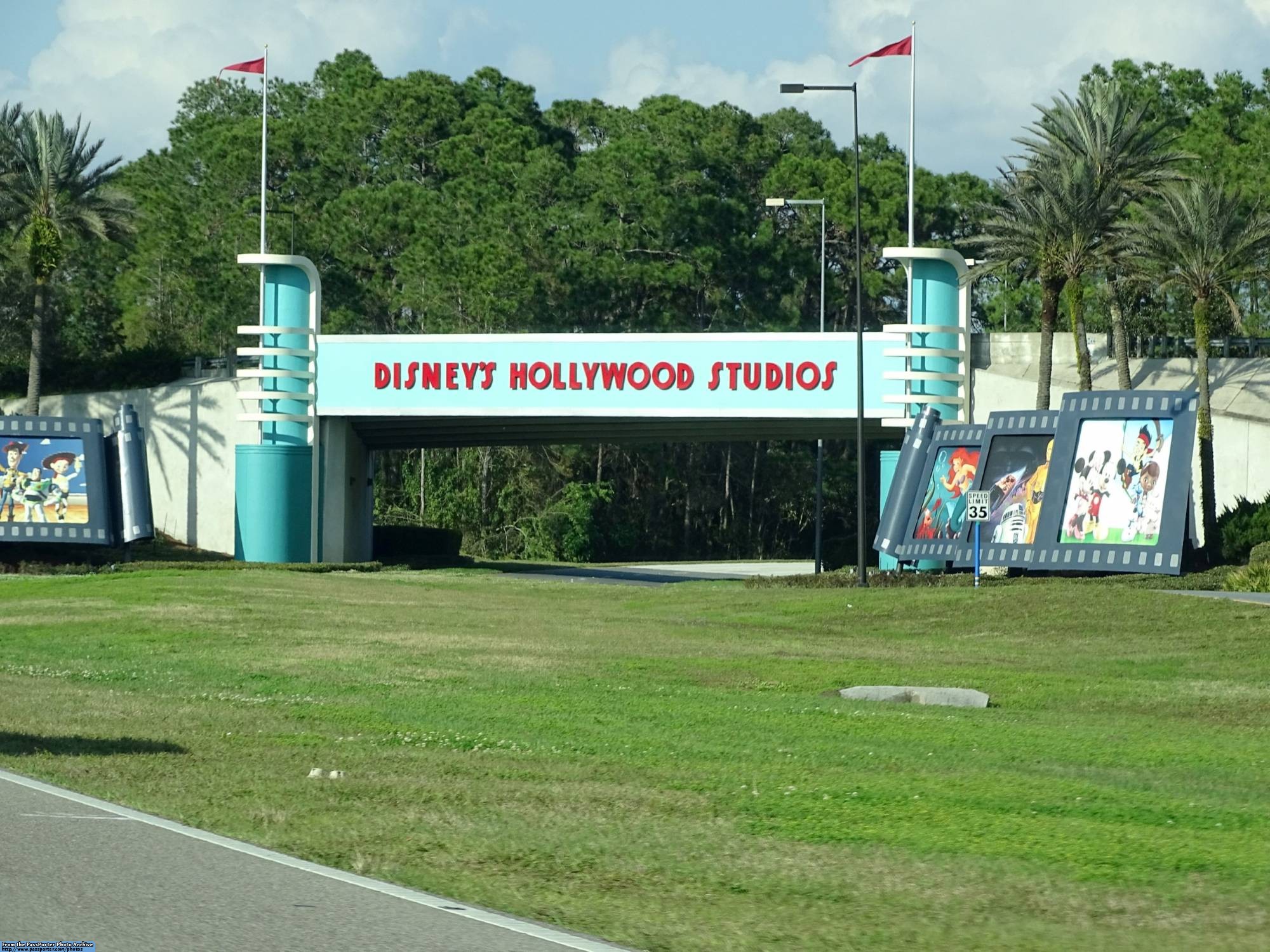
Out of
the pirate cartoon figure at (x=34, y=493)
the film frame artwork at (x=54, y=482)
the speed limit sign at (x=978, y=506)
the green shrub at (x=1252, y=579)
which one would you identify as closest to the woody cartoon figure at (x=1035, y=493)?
the speed limit sign at (x=978, y=506)

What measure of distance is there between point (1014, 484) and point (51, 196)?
3326 centimetres

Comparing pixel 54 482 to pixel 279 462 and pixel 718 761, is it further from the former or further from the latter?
pixel 718 761

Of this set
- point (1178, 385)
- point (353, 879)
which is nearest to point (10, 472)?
point (1178, 385)

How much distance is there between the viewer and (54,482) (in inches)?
1822

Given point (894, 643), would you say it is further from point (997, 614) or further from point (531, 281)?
point (531, 281)

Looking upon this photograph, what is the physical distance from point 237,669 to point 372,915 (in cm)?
1320

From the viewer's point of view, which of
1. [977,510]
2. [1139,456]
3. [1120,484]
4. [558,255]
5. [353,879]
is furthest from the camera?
[558,255]

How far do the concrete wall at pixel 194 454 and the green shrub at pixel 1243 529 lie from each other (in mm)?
28853

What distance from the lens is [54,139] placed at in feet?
182

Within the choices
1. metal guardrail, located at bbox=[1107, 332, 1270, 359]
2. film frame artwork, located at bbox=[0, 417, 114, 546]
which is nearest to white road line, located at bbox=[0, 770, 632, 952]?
film frame artwork, located at bbox=[0, 417, 114, 546]

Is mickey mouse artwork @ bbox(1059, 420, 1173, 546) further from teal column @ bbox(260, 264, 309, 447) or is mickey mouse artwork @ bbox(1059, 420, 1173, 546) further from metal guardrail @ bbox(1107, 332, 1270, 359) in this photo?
teal column @ bbox(260, 264, 309, 447)

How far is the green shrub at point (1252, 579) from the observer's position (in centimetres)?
3212

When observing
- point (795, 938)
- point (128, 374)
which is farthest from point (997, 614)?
point (128, 374)

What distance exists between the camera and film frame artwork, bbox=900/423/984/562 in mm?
40969
